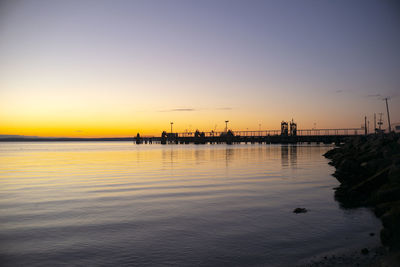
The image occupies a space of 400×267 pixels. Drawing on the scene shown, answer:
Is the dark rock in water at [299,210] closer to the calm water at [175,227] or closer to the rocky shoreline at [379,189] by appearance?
the calm water at [175,227]

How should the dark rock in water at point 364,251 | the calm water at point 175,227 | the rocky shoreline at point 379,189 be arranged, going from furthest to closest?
the calm water at point 175,227, the dark rock in water at point 364,251, the rocky shoreline at point 379,189

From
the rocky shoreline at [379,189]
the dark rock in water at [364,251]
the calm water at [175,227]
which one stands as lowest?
the calm water at [175,227]

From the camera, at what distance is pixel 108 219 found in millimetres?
11852

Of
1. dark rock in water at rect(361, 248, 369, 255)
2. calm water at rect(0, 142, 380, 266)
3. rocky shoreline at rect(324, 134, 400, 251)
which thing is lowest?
calm water at rect(0, 142, 380, 266)

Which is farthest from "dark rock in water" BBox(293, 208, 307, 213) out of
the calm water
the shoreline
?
the shoreline

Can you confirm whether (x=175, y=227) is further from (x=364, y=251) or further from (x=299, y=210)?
(x=364, y=251)

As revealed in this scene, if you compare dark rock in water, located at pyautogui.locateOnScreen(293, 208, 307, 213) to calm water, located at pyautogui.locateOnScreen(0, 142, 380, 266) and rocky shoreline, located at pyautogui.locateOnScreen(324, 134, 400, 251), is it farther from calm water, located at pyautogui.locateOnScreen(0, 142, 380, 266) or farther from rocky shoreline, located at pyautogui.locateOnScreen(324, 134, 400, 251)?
rocky shoreline, located at pyautogui.locateOnScreen(324, 134, 400, 251)

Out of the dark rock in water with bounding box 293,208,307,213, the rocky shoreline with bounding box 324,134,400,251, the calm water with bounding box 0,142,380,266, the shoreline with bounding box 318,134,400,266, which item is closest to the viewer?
the shoreline with bounding box 318,134,400,266

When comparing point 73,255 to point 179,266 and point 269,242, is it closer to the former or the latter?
point 179,266

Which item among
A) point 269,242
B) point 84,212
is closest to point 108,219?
point 84,212

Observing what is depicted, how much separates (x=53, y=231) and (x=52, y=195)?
774 cm

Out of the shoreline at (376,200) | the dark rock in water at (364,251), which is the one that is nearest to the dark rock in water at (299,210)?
the shoreline at (376,200)

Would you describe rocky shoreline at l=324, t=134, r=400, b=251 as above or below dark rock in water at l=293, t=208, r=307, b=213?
above

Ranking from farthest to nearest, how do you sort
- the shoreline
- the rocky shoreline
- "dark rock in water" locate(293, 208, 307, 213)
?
"dark rock in water" locate(293, 208, 307, 213)
the rocky shoreline
the shoreline
